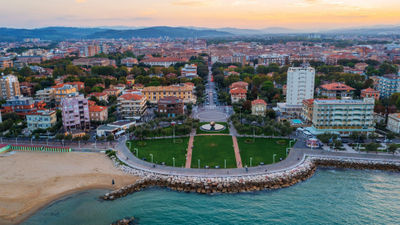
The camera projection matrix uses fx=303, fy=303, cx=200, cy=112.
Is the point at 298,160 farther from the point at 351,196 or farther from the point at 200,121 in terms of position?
the point at 200,121

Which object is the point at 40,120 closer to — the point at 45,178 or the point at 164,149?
the point at 45,178

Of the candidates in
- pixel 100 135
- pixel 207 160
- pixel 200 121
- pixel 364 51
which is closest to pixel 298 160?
pixel 207 160

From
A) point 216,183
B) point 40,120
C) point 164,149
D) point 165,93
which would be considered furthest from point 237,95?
point 40,120

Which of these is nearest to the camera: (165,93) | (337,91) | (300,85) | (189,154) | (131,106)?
(189,154)

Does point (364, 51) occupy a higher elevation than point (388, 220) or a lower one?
higher

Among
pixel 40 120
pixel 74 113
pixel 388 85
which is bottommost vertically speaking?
pixel 40 120

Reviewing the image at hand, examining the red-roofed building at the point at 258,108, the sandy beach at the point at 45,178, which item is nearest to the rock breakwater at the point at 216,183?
the sandy beach at the point at 45,178
